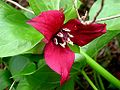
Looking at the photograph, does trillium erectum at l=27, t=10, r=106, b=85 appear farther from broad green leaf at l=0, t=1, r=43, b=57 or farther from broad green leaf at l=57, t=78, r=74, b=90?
broad green leaf at l=57, t=78, r=74, b=90

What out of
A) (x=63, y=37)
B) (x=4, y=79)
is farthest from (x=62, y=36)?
(x=4, y=79)

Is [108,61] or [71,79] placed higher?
[71,79]

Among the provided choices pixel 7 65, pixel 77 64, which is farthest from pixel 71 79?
pixel 7 65

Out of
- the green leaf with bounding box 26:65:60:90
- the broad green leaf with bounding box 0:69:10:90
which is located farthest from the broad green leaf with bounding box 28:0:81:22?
the broad green leaf with bounding box 0:69:10:90

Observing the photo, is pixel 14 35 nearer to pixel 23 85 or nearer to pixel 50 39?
pixel 50 39

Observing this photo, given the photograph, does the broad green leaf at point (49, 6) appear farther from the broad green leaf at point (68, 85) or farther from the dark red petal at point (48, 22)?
the broad green leaf at point (68, 85)

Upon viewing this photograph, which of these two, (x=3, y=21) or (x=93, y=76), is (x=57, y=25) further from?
(x=93, y=76)
